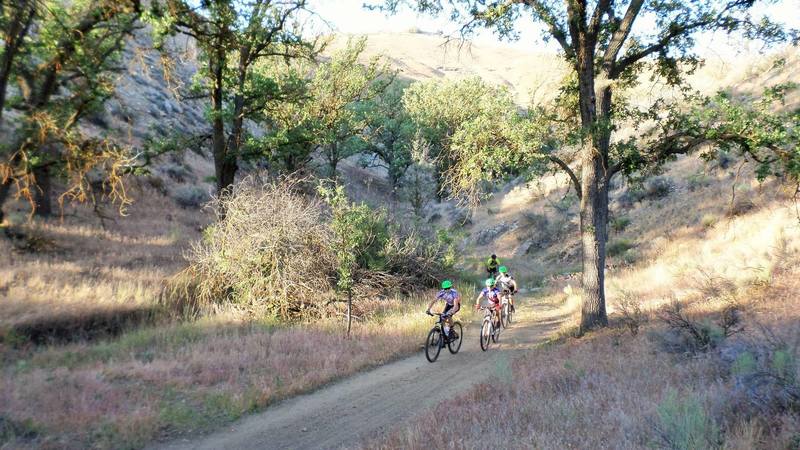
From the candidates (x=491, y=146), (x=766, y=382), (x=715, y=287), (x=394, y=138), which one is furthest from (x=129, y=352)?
(x=394, y=138)

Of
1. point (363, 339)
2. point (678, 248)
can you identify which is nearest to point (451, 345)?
point (363, 339)

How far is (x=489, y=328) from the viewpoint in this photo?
44.8 ft

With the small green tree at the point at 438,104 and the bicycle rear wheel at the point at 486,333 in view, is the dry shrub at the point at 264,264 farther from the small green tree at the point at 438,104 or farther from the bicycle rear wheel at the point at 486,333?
the small green tree at the point at 438,104

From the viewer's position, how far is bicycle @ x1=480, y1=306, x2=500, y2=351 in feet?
43.9

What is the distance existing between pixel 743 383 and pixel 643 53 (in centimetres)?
915

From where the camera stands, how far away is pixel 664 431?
457 cm

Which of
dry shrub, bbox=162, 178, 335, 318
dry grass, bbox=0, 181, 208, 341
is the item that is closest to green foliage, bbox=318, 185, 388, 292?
dry shrub, bbox=162, 178, 335, 318

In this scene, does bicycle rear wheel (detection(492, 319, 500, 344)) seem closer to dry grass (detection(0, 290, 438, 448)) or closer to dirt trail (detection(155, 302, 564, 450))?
dirt trail (detection(155, 302, 564, 450))

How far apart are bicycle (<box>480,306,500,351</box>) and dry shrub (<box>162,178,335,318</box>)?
537 centimetres

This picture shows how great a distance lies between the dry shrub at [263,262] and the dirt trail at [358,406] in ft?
16.4

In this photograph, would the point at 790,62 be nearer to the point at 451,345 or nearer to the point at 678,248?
the point at 678,248

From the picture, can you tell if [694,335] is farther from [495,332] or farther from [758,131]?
[495,332]

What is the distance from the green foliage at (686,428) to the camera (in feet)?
13.8

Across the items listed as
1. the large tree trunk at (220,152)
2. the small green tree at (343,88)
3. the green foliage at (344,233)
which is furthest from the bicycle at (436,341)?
the small green tree at (343,88)
